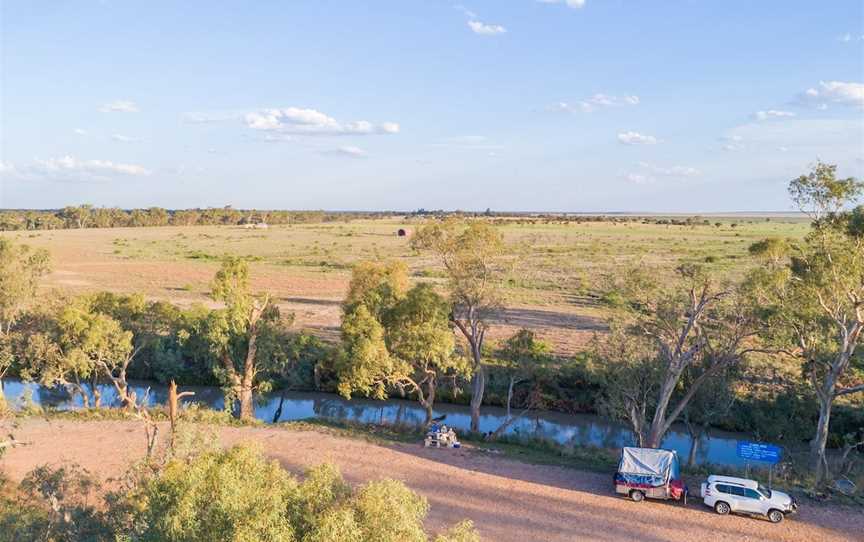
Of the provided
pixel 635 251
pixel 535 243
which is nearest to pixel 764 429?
pixel 635 251

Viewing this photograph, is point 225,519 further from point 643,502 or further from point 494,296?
point 494,296

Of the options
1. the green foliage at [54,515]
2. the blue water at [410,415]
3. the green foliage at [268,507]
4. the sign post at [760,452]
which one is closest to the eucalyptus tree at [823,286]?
the sign post at [760,452]

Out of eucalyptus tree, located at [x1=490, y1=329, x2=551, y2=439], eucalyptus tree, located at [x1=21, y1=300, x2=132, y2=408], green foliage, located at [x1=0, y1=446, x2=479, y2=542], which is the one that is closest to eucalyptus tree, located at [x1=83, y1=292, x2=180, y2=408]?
eucalyptus tree, located at [x1=21, y1=300, x2=132, y2=408]

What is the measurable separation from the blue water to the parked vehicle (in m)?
8.74

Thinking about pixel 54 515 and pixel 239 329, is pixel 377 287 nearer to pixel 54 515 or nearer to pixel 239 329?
pixel 239 329

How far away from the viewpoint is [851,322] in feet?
71.3

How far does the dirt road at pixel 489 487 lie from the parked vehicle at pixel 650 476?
1.14 feet

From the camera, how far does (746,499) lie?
1853 cm

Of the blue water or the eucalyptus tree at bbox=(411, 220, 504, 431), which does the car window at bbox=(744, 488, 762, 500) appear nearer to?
the blue water

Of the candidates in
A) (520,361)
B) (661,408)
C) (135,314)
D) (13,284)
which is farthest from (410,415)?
(13,284)

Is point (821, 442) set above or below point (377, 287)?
below

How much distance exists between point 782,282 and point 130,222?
19560cm

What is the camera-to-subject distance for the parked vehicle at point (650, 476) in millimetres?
19484

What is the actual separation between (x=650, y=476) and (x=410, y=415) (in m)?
16.7
